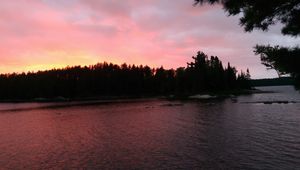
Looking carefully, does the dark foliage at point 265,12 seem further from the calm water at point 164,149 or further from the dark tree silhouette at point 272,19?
the calm water at point 164,149

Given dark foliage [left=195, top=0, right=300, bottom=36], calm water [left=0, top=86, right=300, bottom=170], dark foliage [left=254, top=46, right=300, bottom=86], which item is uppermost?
dark foliage [left=195, top=0, right=300, bottom=36]

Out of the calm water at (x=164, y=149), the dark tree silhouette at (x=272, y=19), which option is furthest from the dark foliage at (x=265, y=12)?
the calm water at (x=164, y=149)

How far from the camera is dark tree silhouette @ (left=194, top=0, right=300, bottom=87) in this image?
293 inches

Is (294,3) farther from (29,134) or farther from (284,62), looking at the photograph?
(29,134)

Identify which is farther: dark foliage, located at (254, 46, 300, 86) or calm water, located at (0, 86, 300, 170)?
calm water, located at (0, 86, 300, 170)

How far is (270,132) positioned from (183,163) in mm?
21599

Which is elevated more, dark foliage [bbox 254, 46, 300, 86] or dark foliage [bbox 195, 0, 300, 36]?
dark foliage [bbox 195, 0, 300, 36]

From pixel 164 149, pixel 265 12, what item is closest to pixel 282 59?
pixel 265 12

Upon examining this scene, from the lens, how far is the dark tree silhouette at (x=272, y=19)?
744 centimetres

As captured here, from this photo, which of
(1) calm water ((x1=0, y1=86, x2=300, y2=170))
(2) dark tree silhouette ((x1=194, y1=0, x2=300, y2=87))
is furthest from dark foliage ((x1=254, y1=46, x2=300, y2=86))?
(1) calm water ((x1=0, y1=86, x2=300, y2=170))

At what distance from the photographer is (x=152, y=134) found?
51.4 meters

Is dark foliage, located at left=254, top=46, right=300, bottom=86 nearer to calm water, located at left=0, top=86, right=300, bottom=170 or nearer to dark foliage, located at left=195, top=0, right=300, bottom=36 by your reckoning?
dark foliage, located at left=195, top=0, right=300, bottom=36

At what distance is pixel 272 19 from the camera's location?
8.84 m

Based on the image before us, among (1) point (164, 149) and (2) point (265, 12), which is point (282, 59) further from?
(1) point (164, 149)
